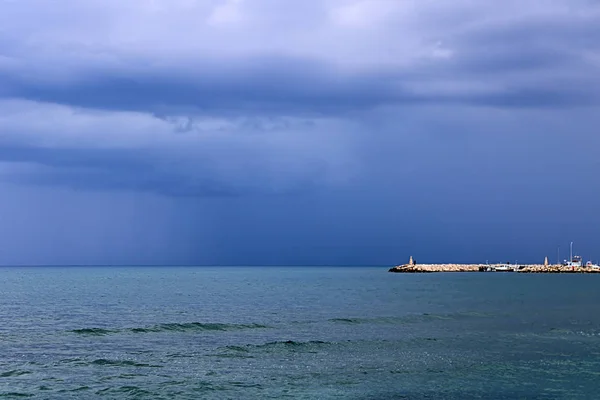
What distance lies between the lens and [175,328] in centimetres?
5466

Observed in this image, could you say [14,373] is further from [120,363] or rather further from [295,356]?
[295,356]

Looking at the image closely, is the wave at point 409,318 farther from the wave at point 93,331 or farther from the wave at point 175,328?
the wave at point 93,331

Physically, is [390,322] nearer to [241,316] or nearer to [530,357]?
[241,316]


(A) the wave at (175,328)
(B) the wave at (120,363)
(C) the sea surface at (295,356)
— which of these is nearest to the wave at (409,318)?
(C) the sea surface at (295,356)

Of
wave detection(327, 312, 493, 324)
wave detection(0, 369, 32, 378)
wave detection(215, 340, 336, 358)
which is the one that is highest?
wave detection(215, 340, 336, 358)

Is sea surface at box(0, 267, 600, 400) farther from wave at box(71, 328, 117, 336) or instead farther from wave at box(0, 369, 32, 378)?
wave at box(71, 328, 117, 336)

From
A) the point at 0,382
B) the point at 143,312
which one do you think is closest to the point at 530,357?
the point at 0,382

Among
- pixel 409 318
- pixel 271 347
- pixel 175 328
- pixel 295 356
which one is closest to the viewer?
pixel 295 356

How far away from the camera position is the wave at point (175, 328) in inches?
2021

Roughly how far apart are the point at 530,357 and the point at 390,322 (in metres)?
23.2

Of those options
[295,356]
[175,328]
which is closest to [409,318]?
[175,328]

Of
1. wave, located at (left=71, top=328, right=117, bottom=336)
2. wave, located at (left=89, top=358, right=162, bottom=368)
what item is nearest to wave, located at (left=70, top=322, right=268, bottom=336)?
wave, located at (left=71, top=328, right=117, bottom=336)

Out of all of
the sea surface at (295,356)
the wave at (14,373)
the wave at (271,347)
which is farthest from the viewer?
the wave at (271,347)

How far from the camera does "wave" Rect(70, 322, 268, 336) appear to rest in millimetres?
51344
